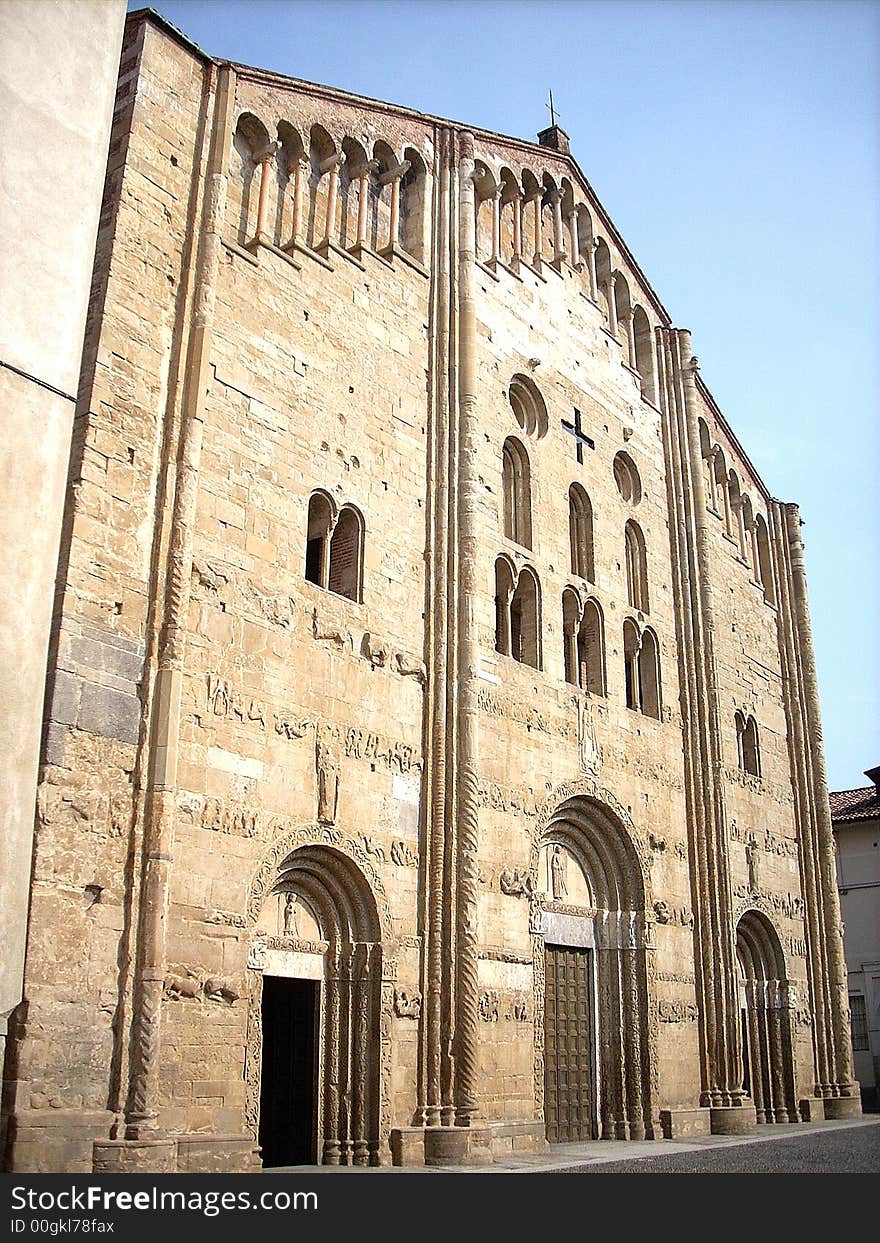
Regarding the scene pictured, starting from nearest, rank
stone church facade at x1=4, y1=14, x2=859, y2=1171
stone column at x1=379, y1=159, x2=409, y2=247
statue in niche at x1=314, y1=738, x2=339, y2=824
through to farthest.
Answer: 1. stone church facade at x1=4, y1=14, x2=859, y2=1171
2. statue in niche at x1=314, y1=738, x2=339, y2=824
3. stone column at x1=379, y1=159, x2=409, y2=247

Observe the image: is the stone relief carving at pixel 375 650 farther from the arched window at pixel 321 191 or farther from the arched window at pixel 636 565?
the arched window at pixel 636 565

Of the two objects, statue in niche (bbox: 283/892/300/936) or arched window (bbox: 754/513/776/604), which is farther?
arched window (bbox: 754/513/776/604)

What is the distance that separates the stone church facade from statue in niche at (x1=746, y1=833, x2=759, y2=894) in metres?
0.08

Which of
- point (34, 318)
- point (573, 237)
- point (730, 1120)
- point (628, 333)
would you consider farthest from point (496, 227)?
point (34, 318)

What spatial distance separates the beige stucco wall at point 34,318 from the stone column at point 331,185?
11946 millimetres

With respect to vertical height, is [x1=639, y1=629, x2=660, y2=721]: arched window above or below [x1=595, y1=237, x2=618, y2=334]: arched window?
below

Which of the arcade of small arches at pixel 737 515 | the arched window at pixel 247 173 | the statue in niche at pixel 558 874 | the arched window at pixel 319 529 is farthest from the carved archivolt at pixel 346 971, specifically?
the arcade of small arches at pixel 737 515

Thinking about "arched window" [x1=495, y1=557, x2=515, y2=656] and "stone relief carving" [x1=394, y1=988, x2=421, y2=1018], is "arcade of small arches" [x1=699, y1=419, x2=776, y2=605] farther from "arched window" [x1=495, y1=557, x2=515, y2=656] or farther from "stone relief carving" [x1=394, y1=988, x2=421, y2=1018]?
"stone relief carving" [x1=394, y1=988, x2=421, y2=1018]

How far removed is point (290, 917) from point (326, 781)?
1520 millimetres

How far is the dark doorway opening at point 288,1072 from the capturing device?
13.0 m

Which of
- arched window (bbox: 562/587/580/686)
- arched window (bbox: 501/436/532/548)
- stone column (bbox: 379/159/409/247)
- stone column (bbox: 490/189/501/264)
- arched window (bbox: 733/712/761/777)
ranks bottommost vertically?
arched window (bbox: 733/712/761/777)

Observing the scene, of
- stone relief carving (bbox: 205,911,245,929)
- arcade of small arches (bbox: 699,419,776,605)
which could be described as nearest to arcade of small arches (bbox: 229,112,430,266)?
stone relief carving (bbox: 205,911,245,929)

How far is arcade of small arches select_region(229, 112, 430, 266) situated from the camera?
14.7 meters
